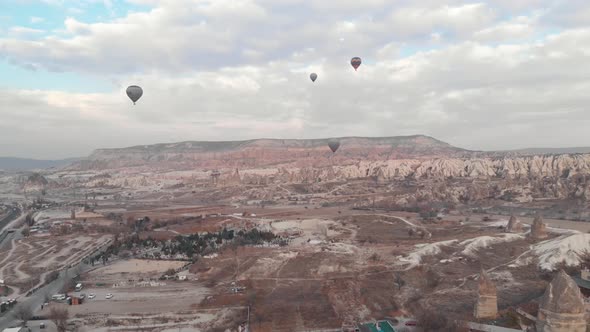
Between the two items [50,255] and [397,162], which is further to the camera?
[397,162]

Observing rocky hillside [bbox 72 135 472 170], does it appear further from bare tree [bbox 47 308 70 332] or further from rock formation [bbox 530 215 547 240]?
bare tree [bbox 47 308 70 332]

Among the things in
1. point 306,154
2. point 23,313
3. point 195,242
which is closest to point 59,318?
point 23,313

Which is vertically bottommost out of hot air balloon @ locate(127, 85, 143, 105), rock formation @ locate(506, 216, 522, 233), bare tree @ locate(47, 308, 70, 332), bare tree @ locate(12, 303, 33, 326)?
bare tree @ locate(12, 303, 33, 326)

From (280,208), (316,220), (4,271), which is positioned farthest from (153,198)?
(4,271)

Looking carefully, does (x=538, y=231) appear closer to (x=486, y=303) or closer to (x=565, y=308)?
(x=486, y=303)

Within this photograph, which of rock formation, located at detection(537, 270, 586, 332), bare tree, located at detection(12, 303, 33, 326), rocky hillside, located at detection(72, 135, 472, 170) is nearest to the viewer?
rock formation, located at detection(537, 270, 586, 332)

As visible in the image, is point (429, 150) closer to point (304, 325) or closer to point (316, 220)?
point (316, 220)

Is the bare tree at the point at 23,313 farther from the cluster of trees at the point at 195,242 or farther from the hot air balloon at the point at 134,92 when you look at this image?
the hot air balloon at the point at 134,92

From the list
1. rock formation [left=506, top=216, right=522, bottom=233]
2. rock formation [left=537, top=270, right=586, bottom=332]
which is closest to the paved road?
rock formation [left=537, top=270, right=586, bottom=332]
